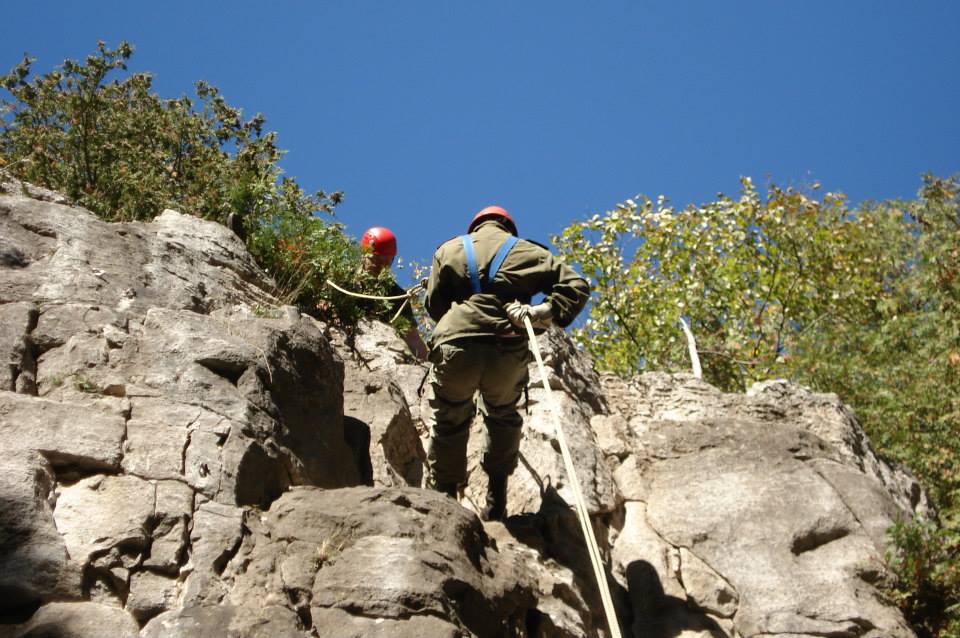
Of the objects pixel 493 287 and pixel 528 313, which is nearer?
pixel 528 313

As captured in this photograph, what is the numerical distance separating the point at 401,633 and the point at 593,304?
15682 mm

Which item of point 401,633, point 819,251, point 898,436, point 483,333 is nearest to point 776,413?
point 898,436

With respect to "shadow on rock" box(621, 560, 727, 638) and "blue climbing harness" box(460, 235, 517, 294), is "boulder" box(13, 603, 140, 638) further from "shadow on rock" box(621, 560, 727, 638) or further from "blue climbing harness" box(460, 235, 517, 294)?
"shadow on rock" box(621, 560, 727, 638)

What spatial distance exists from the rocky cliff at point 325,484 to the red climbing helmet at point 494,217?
1.36m

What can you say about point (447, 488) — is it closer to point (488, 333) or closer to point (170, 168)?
point (488, 333)

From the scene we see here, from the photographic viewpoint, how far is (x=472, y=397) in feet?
22.5

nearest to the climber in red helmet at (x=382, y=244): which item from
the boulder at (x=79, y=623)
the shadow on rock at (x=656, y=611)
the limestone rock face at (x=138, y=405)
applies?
the limestone rock face at (x=138, y=405)

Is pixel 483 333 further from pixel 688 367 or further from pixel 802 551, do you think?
pixel 688 367

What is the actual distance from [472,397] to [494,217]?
Answer: 1342mm

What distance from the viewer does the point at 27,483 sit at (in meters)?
4.61

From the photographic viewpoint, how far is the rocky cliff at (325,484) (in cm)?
466

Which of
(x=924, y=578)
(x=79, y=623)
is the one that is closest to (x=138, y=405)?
(x=79, y=623)

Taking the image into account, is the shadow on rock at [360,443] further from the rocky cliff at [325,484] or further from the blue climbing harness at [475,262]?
the blue climbing harness at [475,262]

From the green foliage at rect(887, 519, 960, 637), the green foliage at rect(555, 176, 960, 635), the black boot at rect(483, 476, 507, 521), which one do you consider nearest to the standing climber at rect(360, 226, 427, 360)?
the black boot at rect(483, 476, 507, 521)
